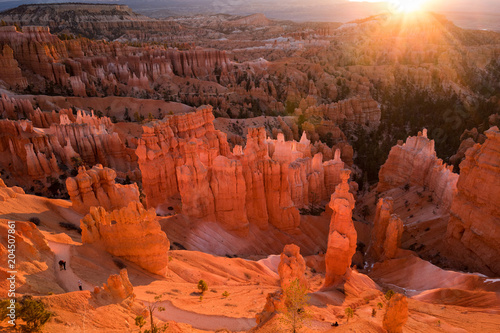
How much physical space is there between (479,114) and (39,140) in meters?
62.4

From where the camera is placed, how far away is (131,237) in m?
13.4

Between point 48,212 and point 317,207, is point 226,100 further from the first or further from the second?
point 48,212

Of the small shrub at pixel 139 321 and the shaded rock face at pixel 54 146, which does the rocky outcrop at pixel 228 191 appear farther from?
the small shrub at pixel 139 321

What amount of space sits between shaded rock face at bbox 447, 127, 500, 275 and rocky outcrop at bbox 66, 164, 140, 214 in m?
17.7

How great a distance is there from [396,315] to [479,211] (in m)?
12.2

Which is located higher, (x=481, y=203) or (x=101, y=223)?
(x=101, y=223)

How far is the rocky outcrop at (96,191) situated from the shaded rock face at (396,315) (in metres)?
11.5

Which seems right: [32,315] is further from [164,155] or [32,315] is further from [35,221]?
[164,155]

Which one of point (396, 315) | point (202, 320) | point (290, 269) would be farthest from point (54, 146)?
point (396, 315)

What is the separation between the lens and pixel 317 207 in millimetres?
29844

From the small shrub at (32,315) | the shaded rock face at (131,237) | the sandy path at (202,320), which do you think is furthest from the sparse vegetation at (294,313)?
the shaded rock face at (131,237)

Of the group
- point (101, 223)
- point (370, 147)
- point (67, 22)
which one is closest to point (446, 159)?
point (370, 147)

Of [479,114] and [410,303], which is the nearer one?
[410,303]

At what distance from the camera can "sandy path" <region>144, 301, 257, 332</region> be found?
10531 millimetres
